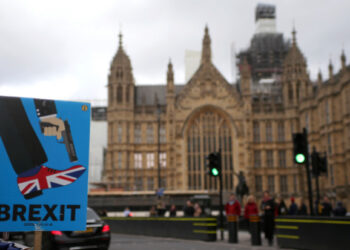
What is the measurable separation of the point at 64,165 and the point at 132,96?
160 feet

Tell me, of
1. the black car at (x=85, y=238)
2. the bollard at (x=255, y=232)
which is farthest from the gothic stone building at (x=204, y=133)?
the black car at (x=85, y=238)

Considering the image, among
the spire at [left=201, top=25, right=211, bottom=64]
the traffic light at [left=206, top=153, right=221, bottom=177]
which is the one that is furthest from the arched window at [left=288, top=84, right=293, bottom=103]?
the traffic light at [left=206, top=153, right=221, bottom=177]

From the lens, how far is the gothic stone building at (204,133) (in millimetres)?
51625

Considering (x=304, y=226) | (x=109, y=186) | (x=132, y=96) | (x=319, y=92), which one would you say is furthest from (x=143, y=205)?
(x=304, y=226)

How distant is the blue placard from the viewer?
434 centimetres

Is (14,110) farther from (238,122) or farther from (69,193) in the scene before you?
(238,122)

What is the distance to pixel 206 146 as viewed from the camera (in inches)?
2061

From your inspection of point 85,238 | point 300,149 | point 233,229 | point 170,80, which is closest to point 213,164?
point 233,229

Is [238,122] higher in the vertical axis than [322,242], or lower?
higher

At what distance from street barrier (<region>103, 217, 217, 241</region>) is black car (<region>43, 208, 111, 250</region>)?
6491 millimetres

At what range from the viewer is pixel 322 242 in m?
13.2

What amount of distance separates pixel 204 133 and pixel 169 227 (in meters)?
31.3

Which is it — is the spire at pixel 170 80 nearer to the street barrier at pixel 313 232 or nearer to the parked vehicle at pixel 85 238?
the street barrier at pixel 313 232

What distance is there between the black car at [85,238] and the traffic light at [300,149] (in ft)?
19.0
